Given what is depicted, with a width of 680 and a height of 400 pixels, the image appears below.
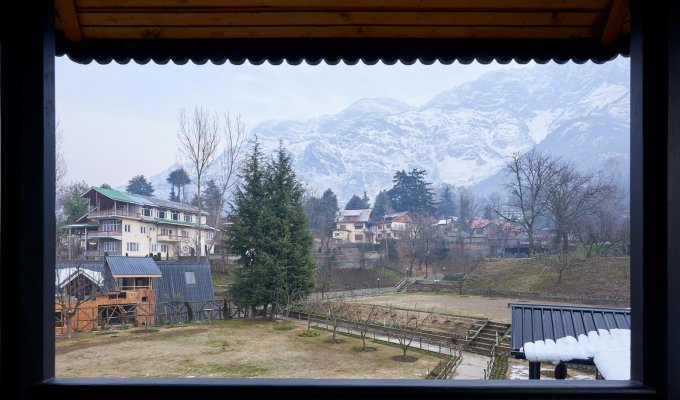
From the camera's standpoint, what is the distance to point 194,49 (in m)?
1.16

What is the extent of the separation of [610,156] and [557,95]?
368 centimetres

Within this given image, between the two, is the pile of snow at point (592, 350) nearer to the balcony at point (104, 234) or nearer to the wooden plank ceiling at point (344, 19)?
the wooden plank ceiling at point (344, 19)

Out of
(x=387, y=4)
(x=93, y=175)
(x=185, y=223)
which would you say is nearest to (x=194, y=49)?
(x=387, y=4)

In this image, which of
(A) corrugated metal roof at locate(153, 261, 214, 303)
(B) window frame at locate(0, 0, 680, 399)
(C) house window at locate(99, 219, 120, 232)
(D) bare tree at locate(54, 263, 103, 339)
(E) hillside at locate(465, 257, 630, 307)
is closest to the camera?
(B) window frame at locate(0, 0, 680, 399)

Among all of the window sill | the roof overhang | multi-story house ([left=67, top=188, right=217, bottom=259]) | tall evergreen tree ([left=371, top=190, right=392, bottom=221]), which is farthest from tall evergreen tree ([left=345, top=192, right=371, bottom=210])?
the window sill

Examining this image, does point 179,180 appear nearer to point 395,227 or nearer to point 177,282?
point 177,282

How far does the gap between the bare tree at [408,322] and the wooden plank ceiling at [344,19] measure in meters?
7.61

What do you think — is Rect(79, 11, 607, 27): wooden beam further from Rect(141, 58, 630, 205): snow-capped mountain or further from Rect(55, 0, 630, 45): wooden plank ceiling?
Rect(141, 58, 630, 205): snow-capped mountain

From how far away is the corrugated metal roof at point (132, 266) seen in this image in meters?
8.08

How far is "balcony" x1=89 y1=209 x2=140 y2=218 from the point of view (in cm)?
813

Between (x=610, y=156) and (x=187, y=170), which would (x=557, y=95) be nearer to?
(x=610, y=156)

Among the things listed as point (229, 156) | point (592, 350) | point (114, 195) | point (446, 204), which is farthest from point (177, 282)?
point (592, 350)

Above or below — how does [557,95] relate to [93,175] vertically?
above
